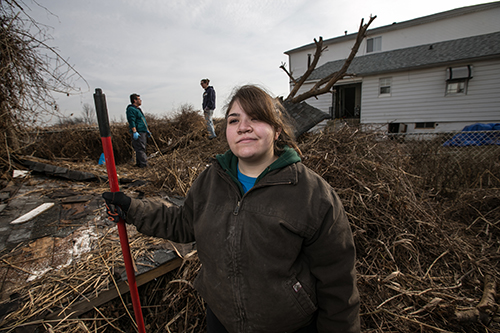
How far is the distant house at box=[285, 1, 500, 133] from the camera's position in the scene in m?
12.2

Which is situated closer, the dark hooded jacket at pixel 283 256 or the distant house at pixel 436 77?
the dark hooded jacket at pixel 283 256

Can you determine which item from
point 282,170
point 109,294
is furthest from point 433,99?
point 109,294

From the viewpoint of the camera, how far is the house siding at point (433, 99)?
39.5ft

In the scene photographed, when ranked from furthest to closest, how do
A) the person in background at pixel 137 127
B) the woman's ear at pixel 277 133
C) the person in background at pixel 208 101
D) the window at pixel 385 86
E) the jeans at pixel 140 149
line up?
1. the window at pixel 385 86
2. the person in background at pixel 208 101
3. the jeans at pixel 140 149
4. the person in background at pixel 137 127
5. the woman's ear at pixel 277 133

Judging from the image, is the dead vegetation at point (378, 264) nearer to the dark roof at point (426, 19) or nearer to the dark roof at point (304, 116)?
the dark roof at point (304, 116)

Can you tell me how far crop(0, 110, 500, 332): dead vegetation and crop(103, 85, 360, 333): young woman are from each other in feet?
2.00

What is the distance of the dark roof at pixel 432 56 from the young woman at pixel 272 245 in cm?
1495

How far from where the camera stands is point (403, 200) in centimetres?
288

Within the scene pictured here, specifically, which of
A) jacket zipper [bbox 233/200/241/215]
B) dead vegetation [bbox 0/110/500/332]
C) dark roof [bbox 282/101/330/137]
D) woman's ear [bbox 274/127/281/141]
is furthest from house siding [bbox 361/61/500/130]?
jacket zipper [bbox 233/200/241/215]

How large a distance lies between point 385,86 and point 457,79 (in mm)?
3536

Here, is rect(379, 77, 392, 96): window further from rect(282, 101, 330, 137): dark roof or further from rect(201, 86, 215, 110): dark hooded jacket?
rect(201, 86, 215, 110): dark hooded jacket

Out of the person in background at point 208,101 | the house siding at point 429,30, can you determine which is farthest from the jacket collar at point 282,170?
the house siding at point 429,30

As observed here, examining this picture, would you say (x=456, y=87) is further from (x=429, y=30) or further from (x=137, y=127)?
(x=137, y=127)

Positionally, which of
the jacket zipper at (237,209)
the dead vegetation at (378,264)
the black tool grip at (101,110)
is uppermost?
the black tool grip at (101,110)
